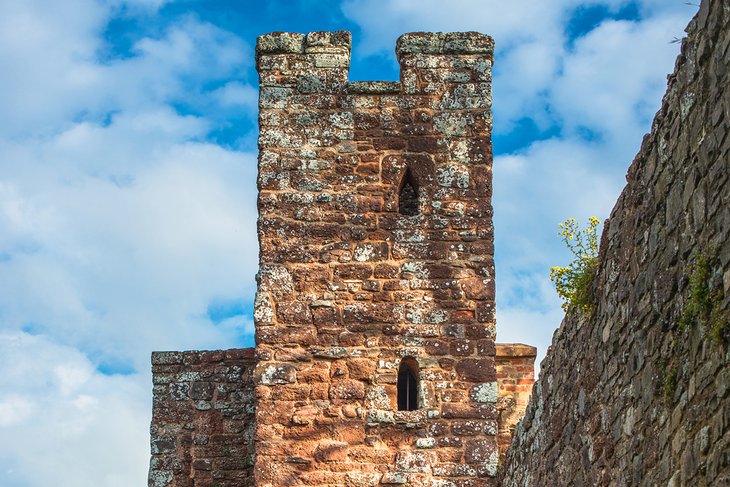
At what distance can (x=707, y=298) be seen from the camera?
15.5ft

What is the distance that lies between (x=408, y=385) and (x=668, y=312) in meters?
4.75

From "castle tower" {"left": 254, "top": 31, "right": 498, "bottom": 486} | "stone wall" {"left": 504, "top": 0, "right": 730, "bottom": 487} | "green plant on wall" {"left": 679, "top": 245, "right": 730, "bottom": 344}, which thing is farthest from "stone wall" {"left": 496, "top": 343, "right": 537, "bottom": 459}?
"green plant on wall" {"left": 679, "top": 245, "right": 730, "bottom": 344}

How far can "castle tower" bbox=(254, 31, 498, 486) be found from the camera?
9586 millimetres

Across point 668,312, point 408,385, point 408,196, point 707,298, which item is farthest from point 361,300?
point 707,298

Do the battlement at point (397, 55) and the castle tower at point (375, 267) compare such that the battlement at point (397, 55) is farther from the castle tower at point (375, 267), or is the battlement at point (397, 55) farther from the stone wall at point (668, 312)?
the stone wall at point (668, 312)

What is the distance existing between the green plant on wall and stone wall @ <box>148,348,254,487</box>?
611cm

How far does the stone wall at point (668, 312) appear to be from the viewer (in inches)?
181

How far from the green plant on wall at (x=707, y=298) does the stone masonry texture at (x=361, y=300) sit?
487 centimetres

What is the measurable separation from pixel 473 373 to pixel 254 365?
1.82 meters

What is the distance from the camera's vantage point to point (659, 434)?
17.2 feet

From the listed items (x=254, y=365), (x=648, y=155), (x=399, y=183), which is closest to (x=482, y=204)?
(x=399, y=183)

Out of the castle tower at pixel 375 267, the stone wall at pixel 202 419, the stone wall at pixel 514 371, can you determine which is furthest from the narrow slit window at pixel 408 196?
the stone wall at pixel 202 419

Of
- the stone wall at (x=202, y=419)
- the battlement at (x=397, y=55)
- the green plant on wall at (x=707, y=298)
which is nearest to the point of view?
the green plant on wall at (x=707, y=298)

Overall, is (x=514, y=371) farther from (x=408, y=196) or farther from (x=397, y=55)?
(x=397, y=55)
